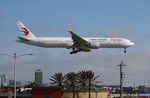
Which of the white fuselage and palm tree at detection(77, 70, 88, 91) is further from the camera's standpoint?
palm tree at detection(77, 70, 88, 91)

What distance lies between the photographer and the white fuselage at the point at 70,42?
3457 inches

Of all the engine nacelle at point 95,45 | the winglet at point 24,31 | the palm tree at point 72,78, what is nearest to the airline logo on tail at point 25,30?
the winglet at point 24,31

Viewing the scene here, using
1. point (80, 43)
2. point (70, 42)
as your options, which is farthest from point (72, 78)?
point (80, 43)

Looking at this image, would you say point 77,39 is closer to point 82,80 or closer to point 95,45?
point 95,45

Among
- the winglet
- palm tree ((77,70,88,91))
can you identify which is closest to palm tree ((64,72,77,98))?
palm tree ((77,70,88,91))

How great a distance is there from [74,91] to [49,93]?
2693 centimetres

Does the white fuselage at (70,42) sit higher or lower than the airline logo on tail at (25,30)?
lower

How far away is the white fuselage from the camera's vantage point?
87.8 metres

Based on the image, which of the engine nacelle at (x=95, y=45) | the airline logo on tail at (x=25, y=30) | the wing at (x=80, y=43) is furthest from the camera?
the airline logo on tail at (x=25, y=30)

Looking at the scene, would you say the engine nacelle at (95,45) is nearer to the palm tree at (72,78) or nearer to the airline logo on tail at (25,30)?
the airline logo on tail at (25,30)

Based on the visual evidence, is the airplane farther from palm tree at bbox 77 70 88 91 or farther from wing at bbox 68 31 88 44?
palm tree at bbox 77 70 88 91

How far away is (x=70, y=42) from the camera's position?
90.1 m

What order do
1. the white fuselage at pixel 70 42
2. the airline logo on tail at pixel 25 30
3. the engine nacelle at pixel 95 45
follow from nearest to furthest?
the white fuselage at pixel 70 42, the engine nacelle at pixel 95 45, the airline logo on tail at pixel 25 30

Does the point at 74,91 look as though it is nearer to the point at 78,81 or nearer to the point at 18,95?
the point at 78,81
